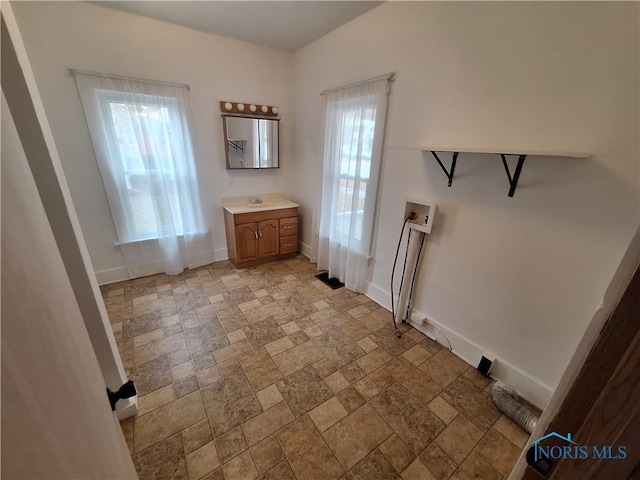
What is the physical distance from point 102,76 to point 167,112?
0.55 meters

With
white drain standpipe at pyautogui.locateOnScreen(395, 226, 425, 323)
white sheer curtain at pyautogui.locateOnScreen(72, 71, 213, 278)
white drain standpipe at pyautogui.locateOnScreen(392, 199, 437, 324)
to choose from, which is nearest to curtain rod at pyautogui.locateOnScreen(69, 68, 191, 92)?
white sheer curtain at pyautogui.locateOnScreen(72, 71, 213, 278)

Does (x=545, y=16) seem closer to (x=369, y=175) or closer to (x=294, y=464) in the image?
(x=369, y=175)

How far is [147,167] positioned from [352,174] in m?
2.18

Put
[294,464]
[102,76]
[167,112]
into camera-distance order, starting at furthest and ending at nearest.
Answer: [167,112]
[102,76]
[294,464]

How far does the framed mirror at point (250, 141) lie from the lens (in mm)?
3100

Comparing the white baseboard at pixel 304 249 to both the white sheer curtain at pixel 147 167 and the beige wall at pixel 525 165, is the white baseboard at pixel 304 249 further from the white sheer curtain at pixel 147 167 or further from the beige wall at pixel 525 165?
the beige wall at pixel 525 165

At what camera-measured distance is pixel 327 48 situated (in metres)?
2.70

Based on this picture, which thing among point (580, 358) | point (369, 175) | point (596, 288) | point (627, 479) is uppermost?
point (369, 175)

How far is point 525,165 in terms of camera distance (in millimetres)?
1496

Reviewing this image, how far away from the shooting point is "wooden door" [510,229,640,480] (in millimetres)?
381

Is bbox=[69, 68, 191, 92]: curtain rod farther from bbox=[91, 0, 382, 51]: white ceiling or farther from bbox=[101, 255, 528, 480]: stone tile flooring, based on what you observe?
bbox=[101, 255, 528, 480]: stone tile flooring

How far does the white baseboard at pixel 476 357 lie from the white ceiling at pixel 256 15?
2675mm

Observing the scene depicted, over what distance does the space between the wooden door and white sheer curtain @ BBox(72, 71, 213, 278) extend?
3.32m

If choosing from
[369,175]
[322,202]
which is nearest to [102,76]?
[322,202]
